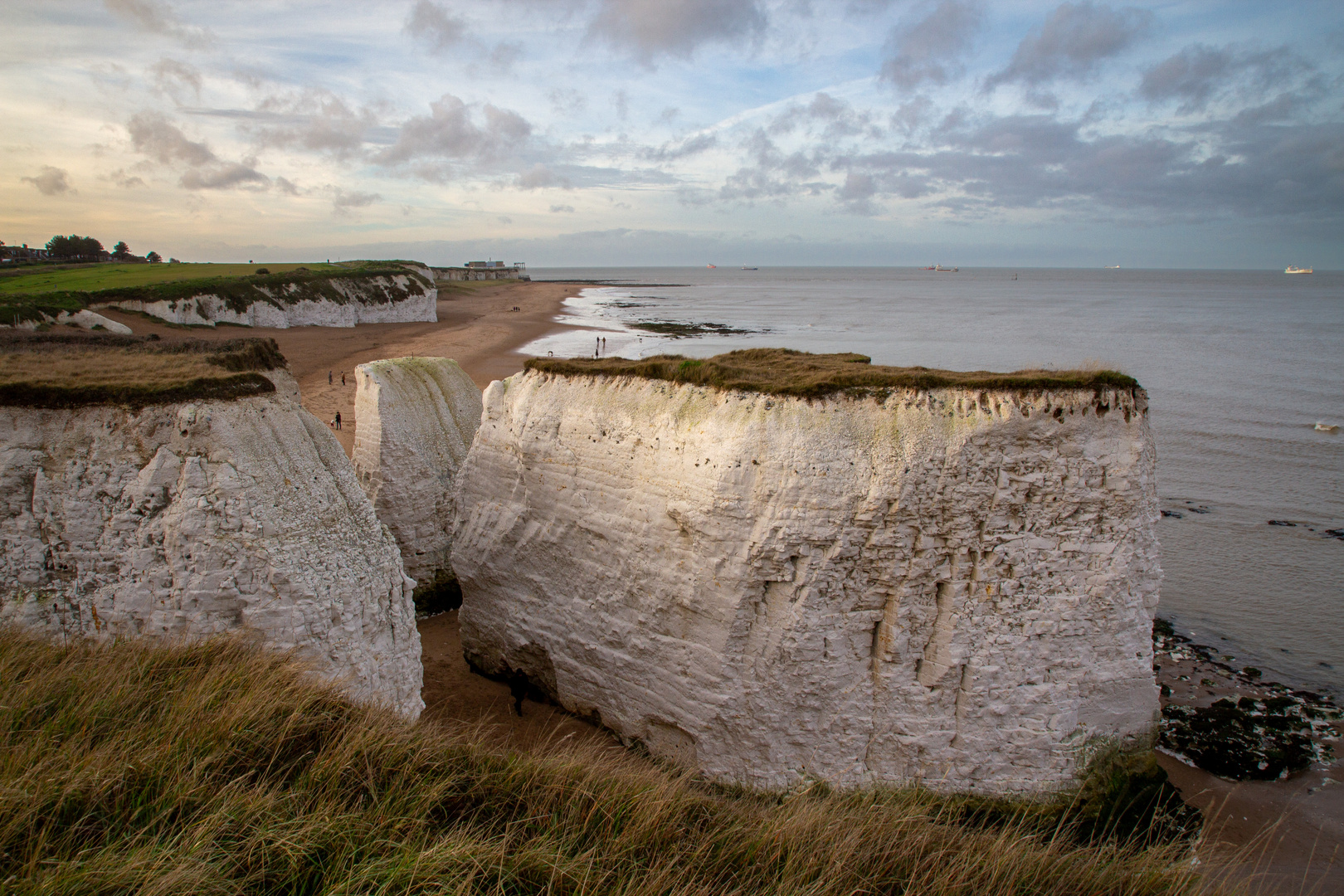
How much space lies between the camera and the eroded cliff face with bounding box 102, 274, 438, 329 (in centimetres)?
4312

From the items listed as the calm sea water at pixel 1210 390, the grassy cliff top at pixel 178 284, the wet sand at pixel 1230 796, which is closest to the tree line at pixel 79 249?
the grassy cliff top at pixel 178 284

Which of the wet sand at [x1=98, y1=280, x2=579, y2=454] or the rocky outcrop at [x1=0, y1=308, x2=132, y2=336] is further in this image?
the wet sand at [x1=98, y1=280, x2=579, y2=454]

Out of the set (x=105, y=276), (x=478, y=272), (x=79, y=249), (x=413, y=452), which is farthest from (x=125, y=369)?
(x=478, y=272)

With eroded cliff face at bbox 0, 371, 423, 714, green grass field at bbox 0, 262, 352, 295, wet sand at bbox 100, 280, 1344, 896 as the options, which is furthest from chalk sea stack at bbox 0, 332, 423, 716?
green grass field at bbox 0, 262, 352, 295

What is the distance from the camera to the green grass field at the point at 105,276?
39938mm

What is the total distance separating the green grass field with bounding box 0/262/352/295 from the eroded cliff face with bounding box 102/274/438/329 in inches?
147

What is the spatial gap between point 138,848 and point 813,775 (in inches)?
301

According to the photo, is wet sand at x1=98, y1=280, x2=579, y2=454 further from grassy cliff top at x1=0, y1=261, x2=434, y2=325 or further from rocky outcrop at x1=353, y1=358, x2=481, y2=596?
rocky outcrop at x1=353, y1=358, x2=481, y2=596

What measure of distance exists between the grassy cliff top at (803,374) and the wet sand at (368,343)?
16.7 m

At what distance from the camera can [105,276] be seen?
48.8 meters

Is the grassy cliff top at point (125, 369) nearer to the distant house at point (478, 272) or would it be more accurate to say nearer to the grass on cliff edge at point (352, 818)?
the grass on cliff edge at point (352, 818)

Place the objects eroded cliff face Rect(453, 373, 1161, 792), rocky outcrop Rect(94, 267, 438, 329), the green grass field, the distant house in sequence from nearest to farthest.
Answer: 1. eroded cliff face Rect(453, 373, 1161, 792)
2. the green grass field
3. rocky outcrop Rect(94, 267, 438, 329)
4. the distant house

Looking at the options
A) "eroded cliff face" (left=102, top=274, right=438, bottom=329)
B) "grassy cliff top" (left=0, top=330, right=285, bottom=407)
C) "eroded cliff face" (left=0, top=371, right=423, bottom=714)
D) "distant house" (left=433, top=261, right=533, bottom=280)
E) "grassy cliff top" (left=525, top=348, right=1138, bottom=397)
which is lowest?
"eroded cliff face" (left=0, top=371, right=423, bottom=714)

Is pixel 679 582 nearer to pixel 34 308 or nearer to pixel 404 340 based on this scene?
pixel 34 308
